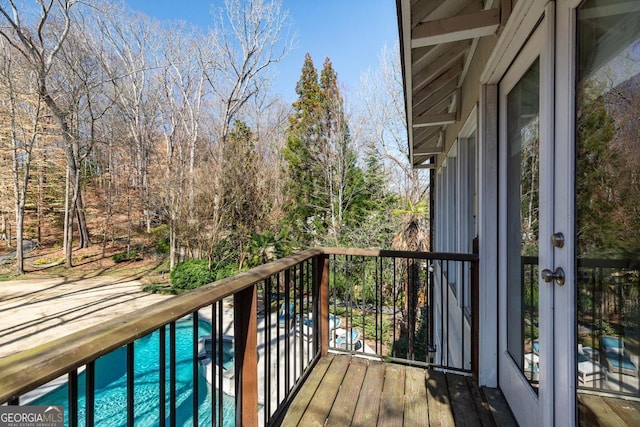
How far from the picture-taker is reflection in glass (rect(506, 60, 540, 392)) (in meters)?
1.42

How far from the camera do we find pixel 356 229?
9305 millimetres

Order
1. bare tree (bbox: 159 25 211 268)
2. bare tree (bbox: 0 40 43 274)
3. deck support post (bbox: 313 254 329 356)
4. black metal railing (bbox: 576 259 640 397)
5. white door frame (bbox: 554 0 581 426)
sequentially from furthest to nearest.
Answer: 1. bare tree (bbox: 159 25 211 268)
2. bare tree (bbox: 0 40 43 274)
3. deck support post (bbox: 313 254 329 356)
4. white door frame (bbox: 554 0 581 426)
5. black metal railing (bbox: 576 259 640 397)

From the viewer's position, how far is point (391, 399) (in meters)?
1.86

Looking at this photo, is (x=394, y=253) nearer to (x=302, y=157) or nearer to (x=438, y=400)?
(x=438, y=400)

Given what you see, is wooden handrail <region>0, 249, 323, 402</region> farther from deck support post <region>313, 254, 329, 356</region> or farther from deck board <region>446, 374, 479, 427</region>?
deck board <region>446, 374, 479, 427</region>

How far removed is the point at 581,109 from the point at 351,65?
1230 centimetres

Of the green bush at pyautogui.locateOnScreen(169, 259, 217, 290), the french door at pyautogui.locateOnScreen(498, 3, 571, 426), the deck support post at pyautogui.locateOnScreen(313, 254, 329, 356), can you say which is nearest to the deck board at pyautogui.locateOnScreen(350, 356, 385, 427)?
the deck support post at pyautogui.locateOnScreen(313, 254, 329, 356)

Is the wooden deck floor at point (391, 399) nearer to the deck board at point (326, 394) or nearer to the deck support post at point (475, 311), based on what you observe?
the deck board at point (326, 394)

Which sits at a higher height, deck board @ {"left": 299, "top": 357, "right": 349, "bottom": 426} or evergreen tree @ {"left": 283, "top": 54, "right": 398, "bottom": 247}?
evergreen tree @ {"left": 283, "top": 54, "right": 398, "bottom": 247}

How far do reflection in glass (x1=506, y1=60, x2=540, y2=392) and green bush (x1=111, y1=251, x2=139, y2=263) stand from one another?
1266 cm

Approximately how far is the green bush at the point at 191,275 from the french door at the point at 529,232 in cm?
748

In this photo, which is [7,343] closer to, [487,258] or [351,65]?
[487,258]

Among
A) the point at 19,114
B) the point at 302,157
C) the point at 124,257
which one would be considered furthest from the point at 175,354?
the point at 19,114

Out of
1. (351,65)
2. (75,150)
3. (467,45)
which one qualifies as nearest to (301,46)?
(351,65)
